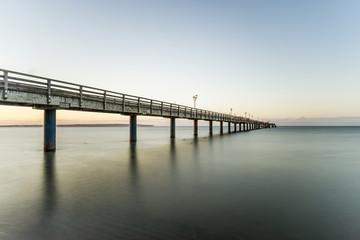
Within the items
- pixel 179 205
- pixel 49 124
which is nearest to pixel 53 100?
pixel 49 124

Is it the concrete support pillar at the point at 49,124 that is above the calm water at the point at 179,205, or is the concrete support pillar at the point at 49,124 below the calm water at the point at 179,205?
above

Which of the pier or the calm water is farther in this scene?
the pier

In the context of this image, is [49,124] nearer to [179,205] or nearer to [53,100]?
[53,100]

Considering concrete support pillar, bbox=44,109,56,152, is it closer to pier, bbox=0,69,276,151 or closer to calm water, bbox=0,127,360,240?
pier, bbox=0,69,276,151

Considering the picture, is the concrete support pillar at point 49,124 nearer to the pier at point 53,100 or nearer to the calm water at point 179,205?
the pier at point 53,100

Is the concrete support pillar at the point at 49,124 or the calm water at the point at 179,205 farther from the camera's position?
the concrete support pillar at the point at 49,124

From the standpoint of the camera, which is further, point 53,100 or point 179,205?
point 53,100

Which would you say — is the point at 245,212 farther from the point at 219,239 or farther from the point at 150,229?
the point at 150,229

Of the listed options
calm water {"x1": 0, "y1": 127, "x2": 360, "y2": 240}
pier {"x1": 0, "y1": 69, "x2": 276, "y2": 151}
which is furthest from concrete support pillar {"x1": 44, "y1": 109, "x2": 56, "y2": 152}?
calm water {"x1": 0, "y1": 127, "x2": 360, "y2": 240}

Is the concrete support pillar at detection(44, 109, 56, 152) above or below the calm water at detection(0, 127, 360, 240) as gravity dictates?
above

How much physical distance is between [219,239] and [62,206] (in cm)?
417

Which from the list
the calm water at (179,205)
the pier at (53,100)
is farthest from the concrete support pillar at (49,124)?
the calm water at (179,205)

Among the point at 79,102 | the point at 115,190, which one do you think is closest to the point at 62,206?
the point at 115,190

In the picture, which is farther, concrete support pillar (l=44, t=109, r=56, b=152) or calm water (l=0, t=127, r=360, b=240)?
concrete support pillar (l=44, t=109, r=56, b=152)
